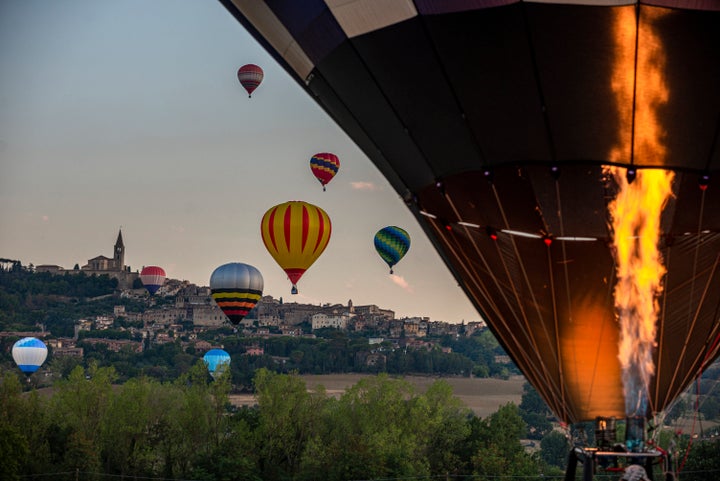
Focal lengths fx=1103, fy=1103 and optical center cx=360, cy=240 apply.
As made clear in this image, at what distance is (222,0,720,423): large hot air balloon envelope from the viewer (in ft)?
26.3

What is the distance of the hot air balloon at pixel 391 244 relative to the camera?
46.5 metres

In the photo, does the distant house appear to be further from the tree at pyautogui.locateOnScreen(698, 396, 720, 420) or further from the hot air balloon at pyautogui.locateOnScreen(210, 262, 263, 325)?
the hot air balloon at pyautogui.locateOnScreen(210, 262, 263, 325)

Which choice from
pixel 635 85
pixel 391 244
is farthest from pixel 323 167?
pixel 635 85

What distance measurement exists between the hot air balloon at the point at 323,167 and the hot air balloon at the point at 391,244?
128 inches

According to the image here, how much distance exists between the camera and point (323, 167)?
47.3 meters

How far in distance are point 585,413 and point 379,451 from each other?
38.0 m

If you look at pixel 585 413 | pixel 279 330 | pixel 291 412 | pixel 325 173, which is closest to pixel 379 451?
pixel 291 412

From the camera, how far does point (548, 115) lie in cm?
841

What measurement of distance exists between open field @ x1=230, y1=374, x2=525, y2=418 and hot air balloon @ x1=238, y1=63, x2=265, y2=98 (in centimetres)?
5712

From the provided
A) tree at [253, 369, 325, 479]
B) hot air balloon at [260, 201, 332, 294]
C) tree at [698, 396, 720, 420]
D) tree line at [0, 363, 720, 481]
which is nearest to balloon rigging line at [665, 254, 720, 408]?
hot air balloon at [260, 201, 332, 294]

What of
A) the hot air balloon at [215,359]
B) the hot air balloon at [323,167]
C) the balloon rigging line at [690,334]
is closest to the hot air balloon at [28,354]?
the hot air balloon at [215,359]

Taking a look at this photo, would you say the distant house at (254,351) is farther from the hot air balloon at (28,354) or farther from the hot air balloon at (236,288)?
the hot air balloon at (236,288)

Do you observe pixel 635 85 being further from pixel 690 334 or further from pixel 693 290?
pixel 690 334

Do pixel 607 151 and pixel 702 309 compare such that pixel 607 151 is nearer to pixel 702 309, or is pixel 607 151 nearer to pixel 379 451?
pixel 702 309
